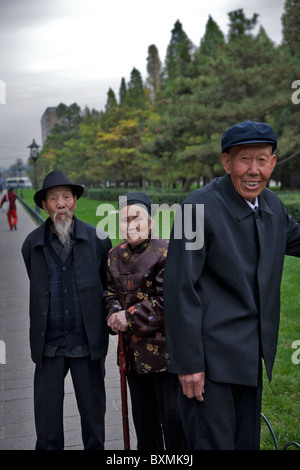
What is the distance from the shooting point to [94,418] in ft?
9.71

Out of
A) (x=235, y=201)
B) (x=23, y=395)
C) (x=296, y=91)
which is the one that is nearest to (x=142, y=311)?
(x=235, y=201)

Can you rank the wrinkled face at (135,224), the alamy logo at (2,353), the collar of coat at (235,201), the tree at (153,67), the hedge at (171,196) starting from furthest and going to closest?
1. the tree at (153,67)
2. the hedge at (171,196)
3. the alamy logo at (2,353)
4. the wrinkled face at (135,224)
5. the collar of coat at (235,201)

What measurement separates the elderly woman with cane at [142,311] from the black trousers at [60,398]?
10.0 inches

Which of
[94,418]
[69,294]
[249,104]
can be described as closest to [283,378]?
[94,418]

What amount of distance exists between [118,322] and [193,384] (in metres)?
0.74

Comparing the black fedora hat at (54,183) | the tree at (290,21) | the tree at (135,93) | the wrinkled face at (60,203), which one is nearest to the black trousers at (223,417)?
the wrinkled face at (60,203)

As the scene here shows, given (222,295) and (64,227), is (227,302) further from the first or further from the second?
(64,227)

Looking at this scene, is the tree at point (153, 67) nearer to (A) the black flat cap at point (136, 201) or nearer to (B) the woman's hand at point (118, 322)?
(A) the black flat cap at point (136, 201)

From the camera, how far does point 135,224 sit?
2.77m

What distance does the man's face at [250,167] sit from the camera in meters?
2.14

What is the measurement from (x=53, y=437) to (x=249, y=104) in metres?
18.8

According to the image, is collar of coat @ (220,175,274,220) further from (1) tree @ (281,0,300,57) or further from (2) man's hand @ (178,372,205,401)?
(1) tree @ (281,0,300,57)
